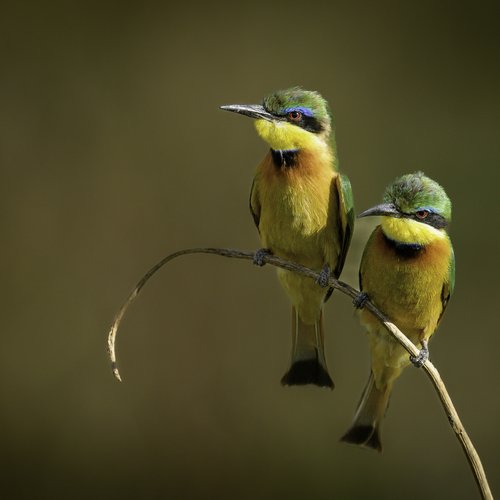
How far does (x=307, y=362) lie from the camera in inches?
67.5

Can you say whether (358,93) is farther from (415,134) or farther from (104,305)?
(104,305)

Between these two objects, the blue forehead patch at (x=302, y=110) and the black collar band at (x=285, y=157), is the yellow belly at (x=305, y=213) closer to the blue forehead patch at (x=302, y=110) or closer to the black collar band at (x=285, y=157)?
the black collar band at (x=285, y=157)

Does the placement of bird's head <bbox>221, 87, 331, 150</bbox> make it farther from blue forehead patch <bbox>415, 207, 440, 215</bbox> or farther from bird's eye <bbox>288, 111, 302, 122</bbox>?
blue forehead patch <bbox>415, 207, 440, 215</bbox>

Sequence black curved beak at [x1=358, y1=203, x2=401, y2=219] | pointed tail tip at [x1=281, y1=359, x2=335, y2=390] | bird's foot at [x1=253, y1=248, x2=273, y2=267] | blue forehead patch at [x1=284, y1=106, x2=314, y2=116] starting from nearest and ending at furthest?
bird's foot at [x1=253, y1=248, x2=273, y2=267], black curved beak at [x1=358, y1=203, x2=401, y2=219], pointed tail tip at [x1=281, y1=359, x2=335, y2=390], blue forehead patch at [x1=284, y1=106, x2=314, y2=116]

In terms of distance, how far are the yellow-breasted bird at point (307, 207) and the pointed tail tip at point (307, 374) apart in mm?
73

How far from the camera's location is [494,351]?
335cm

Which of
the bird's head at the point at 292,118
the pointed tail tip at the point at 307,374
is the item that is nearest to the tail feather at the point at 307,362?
the pointed tail tip at the point at 307,374

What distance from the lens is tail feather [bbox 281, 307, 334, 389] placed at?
1656 millimetres

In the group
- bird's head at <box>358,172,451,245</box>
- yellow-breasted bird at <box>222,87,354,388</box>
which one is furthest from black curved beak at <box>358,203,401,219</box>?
yellow-breasted bird at <box>222,87,354,388</box>

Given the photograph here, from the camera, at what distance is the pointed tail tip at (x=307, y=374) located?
1646 mm

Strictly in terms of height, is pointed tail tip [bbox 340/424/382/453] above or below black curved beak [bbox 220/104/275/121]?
below

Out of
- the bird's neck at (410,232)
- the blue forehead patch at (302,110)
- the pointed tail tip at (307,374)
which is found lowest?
the pointed tail tip at (307,374)

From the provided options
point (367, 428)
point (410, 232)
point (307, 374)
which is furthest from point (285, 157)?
point (367, 428)

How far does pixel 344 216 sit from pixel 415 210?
31 cm
